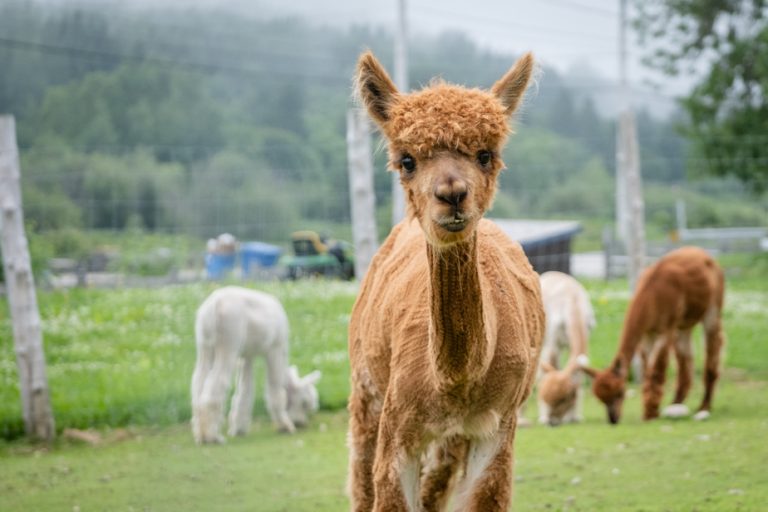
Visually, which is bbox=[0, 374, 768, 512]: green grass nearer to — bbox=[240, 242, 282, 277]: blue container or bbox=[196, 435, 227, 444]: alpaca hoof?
bbox=[196, 435, 227, 444]: alpaca hoof

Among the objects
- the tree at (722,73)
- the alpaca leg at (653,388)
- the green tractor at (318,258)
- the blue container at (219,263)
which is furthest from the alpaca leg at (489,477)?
the tree at (722,73)

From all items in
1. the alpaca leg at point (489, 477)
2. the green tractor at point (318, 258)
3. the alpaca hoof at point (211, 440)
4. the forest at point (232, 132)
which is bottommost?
the alpaca hoof at point (211, 440)

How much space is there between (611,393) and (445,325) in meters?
6.77

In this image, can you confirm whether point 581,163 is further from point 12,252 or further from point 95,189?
point 12,252

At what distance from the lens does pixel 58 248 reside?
49.7 feet

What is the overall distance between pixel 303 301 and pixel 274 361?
8.63 feet

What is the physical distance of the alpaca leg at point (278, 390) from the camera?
1020 cm

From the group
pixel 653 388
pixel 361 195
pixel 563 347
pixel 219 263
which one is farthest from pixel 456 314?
pixel 219 263

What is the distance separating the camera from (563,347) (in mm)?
12648

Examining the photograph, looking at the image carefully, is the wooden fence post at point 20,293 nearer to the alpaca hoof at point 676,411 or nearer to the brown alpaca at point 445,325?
the brown alpaca at point 445,325

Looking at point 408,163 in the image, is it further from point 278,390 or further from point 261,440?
point 278,390

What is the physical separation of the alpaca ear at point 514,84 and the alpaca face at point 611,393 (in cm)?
656

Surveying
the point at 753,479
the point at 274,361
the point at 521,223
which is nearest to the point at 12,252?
the point at 274,361

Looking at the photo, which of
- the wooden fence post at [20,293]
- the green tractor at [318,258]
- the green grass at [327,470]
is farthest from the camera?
the green tractor at [318,258]
